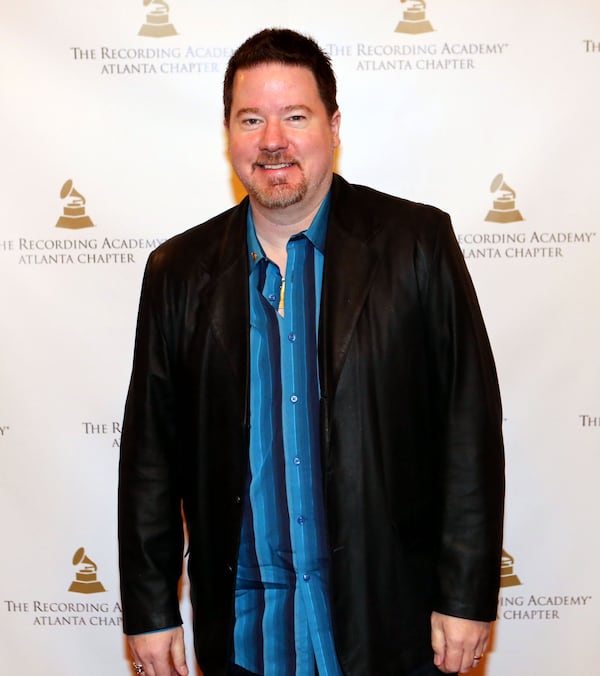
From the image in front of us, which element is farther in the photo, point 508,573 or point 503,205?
point 508,573

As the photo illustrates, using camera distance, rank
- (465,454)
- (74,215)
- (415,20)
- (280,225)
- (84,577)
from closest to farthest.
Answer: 1. (465,454)
2. (280,225)
3. (415,20)
4. (74,215)
5. (84,577)

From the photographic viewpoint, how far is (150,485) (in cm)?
213

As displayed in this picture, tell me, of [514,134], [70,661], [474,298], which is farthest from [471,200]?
[70,661]

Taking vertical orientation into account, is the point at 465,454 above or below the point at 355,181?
below

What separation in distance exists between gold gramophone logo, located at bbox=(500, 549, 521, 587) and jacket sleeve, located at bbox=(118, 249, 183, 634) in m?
1.27

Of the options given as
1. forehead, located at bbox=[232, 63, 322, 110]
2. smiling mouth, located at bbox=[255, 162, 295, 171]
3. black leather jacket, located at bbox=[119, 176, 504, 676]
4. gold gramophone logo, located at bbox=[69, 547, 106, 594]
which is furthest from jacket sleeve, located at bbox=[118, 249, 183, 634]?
gold gramophone logo, located at bbox=[69, 547, 106, 594]

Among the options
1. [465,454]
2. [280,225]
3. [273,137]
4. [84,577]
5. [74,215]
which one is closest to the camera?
[465,454]

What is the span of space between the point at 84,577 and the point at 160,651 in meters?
0.98

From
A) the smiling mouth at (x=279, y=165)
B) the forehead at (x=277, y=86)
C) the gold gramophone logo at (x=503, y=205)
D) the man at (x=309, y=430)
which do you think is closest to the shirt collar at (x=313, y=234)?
the man at (x=309, y=430)

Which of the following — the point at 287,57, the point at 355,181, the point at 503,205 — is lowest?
the point at 503,205

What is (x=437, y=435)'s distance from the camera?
203 cm

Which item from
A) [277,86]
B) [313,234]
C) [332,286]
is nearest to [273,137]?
[277,86]

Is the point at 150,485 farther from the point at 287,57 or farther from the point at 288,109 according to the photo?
the point at 287,57

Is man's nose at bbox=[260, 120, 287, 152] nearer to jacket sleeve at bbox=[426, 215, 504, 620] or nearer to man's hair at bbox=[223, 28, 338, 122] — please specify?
man's hair at bbox=[223, 28, 338, 122]
